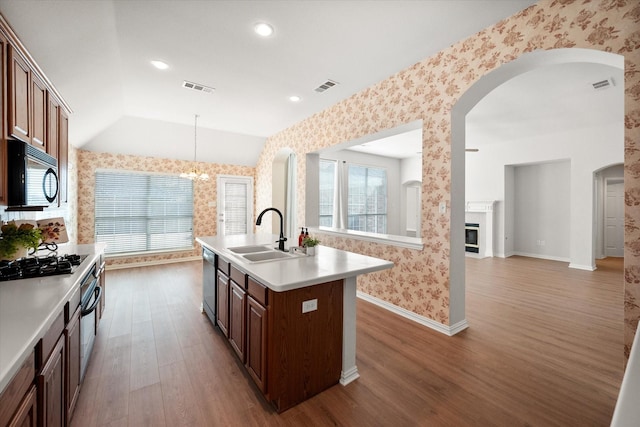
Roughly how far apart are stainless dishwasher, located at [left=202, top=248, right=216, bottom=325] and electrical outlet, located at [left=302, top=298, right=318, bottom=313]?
4.42ft

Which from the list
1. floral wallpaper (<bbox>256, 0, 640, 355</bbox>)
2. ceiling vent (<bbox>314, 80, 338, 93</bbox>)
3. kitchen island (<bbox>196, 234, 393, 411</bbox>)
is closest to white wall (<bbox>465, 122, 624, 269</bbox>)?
floral wallpaper (<bbox>256, 0, 640, 355</bbox>)

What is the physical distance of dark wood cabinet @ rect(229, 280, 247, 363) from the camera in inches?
82.0

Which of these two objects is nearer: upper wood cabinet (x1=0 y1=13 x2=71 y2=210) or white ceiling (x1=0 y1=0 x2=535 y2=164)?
upper wood cabinet (x1=0 y1=13 x2=71 y2=210)

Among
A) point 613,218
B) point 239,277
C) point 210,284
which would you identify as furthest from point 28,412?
point 613,218

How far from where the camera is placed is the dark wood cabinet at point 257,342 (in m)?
1.75

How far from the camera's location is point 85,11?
2.00 meters

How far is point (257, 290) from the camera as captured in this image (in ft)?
6.07

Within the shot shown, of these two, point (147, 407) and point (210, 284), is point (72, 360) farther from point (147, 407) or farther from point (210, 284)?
point (210, 284)

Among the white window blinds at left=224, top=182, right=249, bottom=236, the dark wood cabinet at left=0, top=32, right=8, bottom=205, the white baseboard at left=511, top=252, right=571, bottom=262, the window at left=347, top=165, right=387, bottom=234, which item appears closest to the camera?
the dark wood cabinet at left=0, top=32, right=8, bottom=205

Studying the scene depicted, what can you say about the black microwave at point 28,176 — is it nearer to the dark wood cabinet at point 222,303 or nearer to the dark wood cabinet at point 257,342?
the dark wood cabinet at point 222,303

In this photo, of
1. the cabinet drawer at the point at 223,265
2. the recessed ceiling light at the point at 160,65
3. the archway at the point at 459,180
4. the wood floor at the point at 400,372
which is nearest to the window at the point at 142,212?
the wood floor at the point at 400,372

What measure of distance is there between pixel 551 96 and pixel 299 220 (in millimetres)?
4297

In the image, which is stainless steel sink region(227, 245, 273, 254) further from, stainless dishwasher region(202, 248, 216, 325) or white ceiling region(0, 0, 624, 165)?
white ceiling region(0, 0, 624, 165)

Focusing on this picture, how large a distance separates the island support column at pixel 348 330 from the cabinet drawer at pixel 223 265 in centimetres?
108
